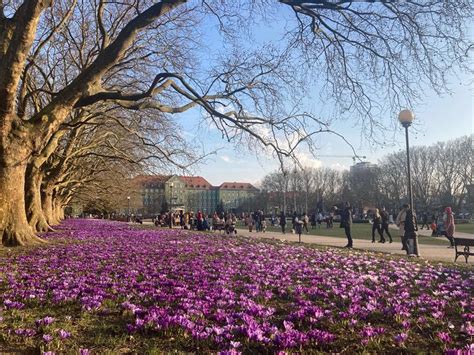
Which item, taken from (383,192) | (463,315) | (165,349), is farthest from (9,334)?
(383,192)

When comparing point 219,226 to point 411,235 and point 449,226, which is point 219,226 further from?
point 411,235

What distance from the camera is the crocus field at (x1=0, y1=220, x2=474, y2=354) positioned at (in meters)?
3.80

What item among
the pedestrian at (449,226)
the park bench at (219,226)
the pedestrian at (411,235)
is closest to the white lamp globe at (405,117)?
the pedestrian at (411,235)

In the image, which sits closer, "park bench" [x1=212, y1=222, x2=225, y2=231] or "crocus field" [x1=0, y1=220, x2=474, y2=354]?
"crocus field" [x1=0, y1=220, x2=474, y2=354]

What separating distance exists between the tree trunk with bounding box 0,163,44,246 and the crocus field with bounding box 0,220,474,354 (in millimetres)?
4607

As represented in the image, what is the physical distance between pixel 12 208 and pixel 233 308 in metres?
10.4

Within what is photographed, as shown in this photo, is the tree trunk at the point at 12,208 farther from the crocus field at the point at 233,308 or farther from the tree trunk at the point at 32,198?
the tree trunk at the point at 32,198

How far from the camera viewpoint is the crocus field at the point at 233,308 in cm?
380

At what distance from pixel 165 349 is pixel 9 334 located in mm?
1458

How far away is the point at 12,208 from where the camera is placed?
1307 cm

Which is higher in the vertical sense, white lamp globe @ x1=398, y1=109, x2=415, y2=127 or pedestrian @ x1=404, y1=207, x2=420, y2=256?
white lamp globe @ x1=398, y1=109, x2=415, y2=127

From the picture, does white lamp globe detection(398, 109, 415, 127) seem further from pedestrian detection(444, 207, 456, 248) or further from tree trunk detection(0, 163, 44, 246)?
tree trunk detection(0, 163, 44, 246)

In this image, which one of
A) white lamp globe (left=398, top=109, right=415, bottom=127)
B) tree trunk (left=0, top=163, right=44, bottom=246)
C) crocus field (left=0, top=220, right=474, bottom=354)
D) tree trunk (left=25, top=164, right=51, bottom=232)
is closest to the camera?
crocus field (left=0, top=220, right=474, bottom=354)

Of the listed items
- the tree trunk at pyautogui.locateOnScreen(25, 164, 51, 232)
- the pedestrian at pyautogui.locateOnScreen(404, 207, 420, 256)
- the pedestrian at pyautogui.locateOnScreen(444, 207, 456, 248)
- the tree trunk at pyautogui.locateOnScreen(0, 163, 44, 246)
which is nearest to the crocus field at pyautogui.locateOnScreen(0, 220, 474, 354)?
the tree trunk at pyautogui.locateOnScreen(0, 163, 44, 246)
